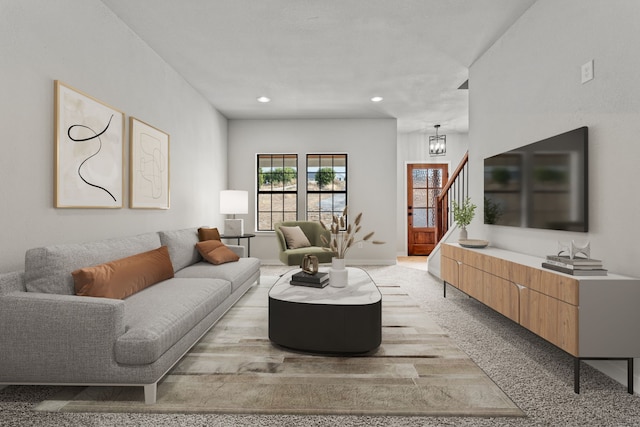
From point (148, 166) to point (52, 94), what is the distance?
1.29 meters

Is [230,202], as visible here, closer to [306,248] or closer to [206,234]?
[206,234]

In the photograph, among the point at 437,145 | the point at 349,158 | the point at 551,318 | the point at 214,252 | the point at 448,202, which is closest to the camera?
the point at 551,318

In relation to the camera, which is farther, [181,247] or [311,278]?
[181,247]

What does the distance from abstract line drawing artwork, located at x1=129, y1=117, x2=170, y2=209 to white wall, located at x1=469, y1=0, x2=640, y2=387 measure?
11.8 feet

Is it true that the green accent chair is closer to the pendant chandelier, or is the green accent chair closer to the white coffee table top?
the white coffee table top

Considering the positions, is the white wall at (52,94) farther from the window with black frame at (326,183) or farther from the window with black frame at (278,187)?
the window with black frame at (326,183)

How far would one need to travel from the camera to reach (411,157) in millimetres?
7980

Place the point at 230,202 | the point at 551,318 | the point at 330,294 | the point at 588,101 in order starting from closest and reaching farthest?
the point at 551,318, the point at 588,101, the point at 330,294, the point at 230,202

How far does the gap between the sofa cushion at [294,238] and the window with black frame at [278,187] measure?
950 mm

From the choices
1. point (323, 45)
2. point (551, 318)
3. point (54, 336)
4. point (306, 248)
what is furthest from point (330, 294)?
point (306, 248)

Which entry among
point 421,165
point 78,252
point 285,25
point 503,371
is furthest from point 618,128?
point 421,165

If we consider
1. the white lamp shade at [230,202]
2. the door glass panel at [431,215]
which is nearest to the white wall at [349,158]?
the white lamp shade at [230,202]

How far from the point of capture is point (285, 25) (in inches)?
132

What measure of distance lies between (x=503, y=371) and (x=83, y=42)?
3812 millimetres
